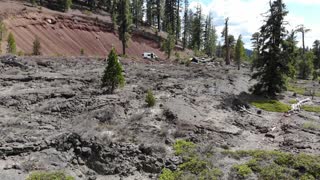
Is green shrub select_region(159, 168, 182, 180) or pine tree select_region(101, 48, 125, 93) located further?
pine tree select_region(101, 48, 125, 93)

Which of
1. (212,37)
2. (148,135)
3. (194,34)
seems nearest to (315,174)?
(148,135)

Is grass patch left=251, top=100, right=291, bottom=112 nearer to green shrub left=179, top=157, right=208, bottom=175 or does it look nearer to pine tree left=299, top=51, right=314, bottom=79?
green shrub left=179, top=157, right=208, bottom=175

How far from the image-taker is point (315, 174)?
661 inches

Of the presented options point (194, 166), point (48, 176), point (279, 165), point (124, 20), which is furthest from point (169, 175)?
point (124, 20)

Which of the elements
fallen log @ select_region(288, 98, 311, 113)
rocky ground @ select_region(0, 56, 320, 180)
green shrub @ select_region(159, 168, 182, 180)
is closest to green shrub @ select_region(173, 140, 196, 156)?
rocky ground @ select_region(0, 56, 320, 180)

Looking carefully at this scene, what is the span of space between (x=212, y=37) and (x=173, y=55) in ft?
114

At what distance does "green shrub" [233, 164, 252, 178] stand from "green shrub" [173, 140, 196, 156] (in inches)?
108

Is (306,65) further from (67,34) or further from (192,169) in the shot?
(192,169)

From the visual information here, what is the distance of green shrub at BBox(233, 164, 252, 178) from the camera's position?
16.6 m

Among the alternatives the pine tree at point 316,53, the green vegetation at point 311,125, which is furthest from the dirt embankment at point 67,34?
the pine tree at point 316,53

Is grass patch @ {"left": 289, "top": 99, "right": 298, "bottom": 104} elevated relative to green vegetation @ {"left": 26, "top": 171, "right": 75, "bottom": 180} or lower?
elevated

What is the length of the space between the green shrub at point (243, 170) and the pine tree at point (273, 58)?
62.3 ft

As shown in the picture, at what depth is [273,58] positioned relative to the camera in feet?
115

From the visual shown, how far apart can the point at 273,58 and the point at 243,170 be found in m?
20.9
